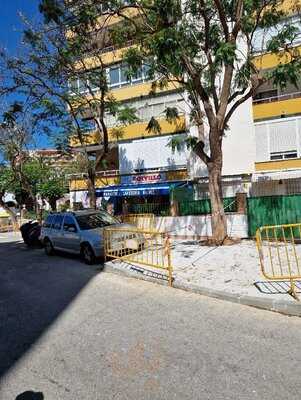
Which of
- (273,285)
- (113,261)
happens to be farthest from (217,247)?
(273,285)

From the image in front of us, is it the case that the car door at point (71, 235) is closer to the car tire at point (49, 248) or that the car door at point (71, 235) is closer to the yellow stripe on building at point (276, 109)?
the car tire at point (49, 248)

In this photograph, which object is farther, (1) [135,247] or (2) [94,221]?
(2) [94,221]

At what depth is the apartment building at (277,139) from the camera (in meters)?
20.5

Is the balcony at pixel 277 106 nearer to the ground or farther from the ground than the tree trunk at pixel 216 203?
farther from the ground

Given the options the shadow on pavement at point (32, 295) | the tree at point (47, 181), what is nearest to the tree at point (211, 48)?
the shadow on pavement at point (32, 295)

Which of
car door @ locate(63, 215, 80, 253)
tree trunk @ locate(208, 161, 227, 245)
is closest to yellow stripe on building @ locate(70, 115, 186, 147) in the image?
car door @ locate(63, 215, 80, 253)

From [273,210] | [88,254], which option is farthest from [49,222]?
[273,210]

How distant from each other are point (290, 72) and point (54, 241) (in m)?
10.2

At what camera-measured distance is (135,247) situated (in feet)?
36.6

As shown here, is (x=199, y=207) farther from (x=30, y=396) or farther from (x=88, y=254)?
(x=30, y=396)

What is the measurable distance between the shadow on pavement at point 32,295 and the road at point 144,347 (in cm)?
3

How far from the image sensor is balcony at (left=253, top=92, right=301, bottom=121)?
20.8 m

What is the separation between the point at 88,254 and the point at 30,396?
27.4 ft

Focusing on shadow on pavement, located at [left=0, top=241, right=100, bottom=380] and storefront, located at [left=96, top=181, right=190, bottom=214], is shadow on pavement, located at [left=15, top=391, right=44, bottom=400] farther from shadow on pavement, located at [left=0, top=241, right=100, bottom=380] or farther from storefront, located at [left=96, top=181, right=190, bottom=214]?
storefront, located at [left=96, top=181, right=190, bottom=214]
